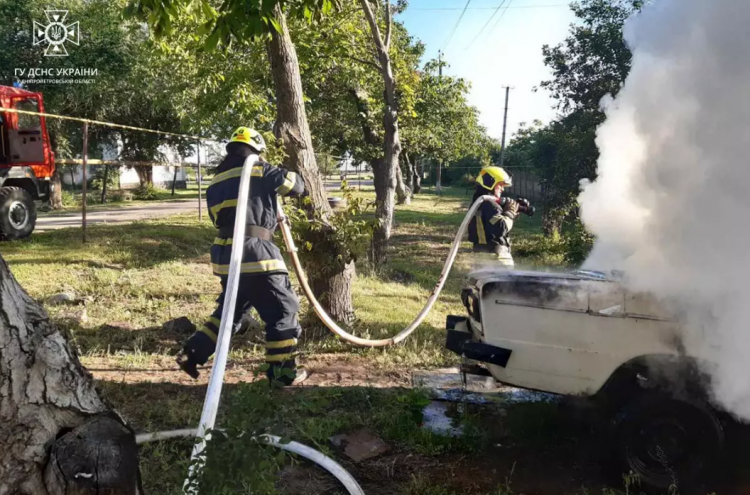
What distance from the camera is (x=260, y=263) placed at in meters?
4.32

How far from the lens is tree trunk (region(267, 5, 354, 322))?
227 inches

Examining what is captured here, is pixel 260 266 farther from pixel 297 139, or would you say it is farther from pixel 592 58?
pixel 592 58

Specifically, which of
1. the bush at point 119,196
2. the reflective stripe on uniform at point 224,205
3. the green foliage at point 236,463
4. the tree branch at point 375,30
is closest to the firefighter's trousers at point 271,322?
the reflective stripe on uniform at point 224,205

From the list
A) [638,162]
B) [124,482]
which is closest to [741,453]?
[638,162]

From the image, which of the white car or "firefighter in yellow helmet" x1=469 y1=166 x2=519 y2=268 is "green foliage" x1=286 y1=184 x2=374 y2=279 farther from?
the white car

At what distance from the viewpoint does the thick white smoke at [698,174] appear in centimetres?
285

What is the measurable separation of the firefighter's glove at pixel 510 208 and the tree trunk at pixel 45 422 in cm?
540

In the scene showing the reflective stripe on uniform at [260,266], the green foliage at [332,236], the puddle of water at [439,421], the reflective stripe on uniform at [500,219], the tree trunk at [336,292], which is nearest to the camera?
the puddle of water at [439,421]

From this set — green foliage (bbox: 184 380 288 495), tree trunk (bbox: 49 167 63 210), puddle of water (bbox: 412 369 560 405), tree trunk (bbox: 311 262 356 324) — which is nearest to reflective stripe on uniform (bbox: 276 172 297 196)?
tree trunk (bbox: 311 262 356 324)

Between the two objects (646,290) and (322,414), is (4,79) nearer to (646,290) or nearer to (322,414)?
(322,414)

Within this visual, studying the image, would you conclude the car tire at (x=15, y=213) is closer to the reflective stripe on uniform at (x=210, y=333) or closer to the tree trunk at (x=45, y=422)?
the reflective stripe on uniform at (x=210, y=333)

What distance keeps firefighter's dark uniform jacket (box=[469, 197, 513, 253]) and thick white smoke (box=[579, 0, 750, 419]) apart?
282cm

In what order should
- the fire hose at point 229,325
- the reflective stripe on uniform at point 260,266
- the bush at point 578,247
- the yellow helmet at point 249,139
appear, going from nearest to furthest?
the fire hose at point 229,325 < the reflective stripe on uniform at point 260,266 < the yellow helmet at point 249,139 < the bush at point 578,247

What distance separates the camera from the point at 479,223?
6.61m
